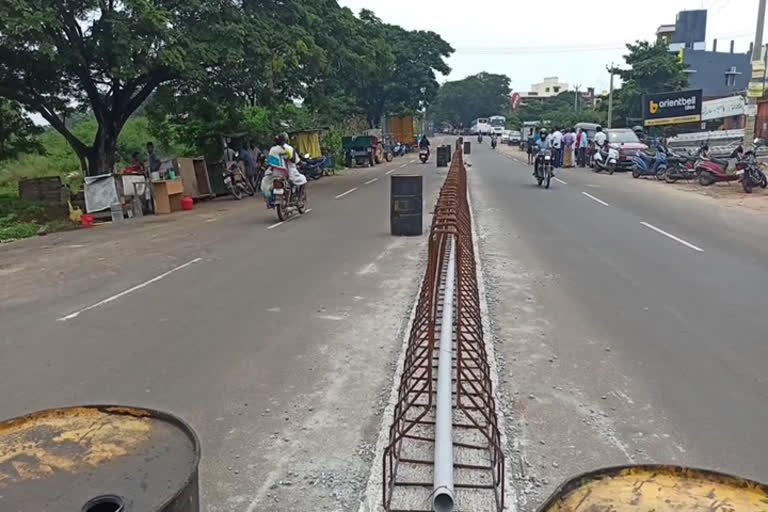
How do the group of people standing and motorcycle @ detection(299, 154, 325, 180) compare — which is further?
the group of people standing

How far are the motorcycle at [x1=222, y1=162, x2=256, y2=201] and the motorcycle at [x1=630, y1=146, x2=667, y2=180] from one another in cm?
1402

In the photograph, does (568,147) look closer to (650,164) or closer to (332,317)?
(650,164)

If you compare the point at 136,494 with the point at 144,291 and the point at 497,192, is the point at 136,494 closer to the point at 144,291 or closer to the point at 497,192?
the point at 144,291

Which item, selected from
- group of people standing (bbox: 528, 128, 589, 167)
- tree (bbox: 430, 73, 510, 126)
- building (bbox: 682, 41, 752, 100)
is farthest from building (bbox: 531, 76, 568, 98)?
group of people standing (bbox: 528, 128, 589, 167)

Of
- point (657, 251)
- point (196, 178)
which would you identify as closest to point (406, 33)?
point (196, 178)

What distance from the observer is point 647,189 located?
19297mm

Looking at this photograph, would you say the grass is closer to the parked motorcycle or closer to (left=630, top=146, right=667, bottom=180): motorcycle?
the parked motorcycle

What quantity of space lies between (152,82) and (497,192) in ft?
34.6

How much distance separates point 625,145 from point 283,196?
58.5 ft

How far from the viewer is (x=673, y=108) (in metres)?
33.1

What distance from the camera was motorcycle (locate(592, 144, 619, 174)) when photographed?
84.3ft

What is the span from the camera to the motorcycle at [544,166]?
19219 millimetres

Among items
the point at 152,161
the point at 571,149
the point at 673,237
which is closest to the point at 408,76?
the point at 571,149

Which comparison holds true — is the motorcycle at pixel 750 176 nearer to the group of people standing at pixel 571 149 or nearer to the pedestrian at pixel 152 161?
the group of people standing at pixel 571 149
